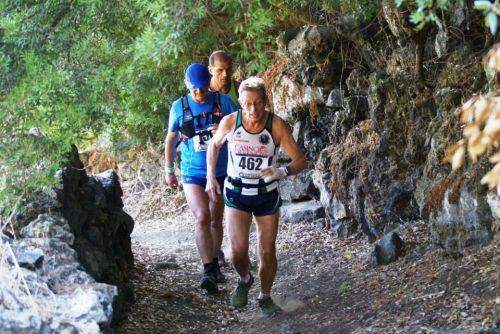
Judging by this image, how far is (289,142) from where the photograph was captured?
20.1 feet

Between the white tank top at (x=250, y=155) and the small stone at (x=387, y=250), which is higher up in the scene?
the white tank top at (x=250, y=155)

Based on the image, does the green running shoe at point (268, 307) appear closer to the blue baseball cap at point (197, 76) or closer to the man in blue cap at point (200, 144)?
the man in blue cap at point (200, 144)

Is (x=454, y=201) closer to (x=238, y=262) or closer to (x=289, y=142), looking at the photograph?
(x=289, y=142)

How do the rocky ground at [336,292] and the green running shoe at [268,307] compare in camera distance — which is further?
the green running shoe at [268,307]

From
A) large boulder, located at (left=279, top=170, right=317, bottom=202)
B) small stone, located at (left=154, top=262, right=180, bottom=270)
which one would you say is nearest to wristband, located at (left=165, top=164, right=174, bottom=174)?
small stone, located at (left=154, top=262, right=180, bottom=270)

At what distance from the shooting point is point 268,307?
6551mm

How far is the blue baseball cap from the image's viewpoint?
7.03 metres

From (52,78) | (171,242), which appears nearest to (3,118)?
(52,78)

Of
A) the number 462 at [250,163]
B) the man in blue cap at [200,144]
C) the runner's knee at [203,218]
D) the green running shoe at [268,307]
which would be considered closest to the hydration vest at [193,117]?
the man in blue cap at [200,144]

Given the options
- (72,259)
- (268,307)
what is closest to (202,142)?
(268,307)

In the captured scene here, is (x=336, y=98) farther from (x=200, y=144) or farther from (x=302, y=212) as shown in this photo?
(x=200, y=144)

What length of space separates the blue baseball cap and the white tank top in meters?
1.05

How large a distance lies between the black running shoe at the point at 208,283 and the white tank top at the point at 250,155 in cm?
156

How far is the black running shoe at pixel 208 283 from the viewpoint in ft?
24.3
